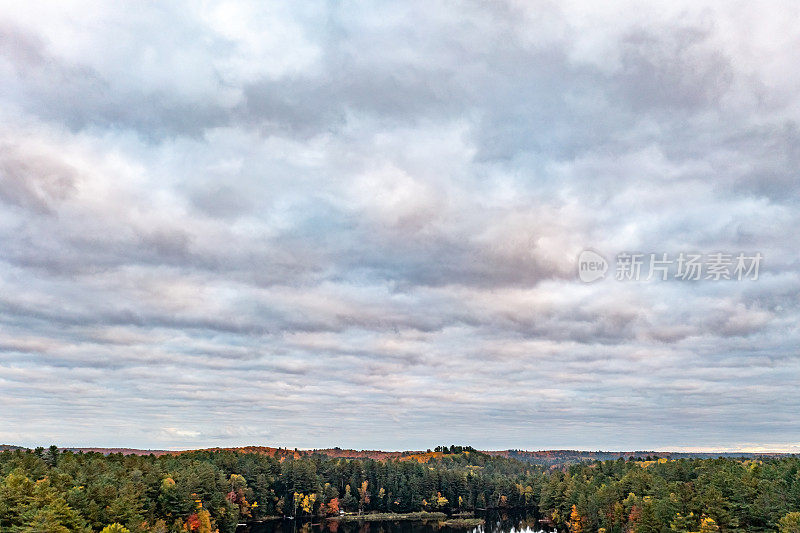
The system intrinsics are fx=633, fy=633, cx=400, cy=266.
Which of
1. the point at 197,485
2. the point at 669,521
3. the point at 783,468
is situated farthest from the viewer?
the point at 197,485

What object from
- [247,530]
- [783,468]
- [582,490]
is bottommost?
[247,530]

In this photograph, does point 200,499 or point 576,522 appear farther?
point 576,522

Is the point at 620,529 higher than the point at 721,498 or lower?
lower

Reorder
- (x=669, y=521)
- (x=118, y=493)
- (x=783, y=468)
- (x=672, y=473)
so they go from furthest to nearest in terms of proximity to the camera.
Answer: (x=672, y=473) → (x=783, y=468) → (x=669, y=521) → (x=118, y=493)

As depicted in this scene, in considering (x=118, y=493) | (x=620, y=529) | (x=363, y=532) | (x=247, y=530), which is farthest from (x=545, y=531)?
(x=118, y=493)

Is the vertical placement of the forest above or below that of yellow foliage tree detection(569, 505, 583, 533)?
above

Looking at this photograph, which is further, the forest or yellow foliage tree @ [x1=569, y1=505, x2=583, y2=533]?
yellow foliage tree @ [x1=569, y1=505, x2=583, y2=533]

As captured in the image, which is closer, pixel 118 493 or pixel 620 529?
pixel 118 493

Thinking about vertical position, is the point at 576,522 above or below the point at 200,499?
below

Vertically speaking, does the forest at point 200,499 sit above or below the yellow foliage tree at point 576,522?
above

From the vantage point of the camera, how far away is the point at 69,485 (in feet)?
372

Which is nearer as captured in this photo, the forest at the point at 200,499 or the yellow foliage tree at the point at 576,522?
the forest at the point at 200,499

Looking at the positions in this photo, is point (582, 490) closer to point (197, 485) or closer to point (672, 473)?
point (672, 473)

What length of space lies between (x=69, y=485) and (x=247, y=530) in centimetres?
8696
